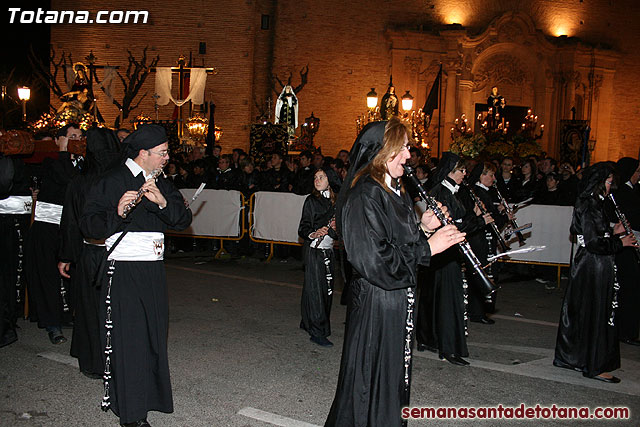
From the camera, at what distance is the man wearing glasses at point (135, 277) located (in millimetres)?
5008

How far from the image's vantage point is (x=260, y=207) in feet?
47.5

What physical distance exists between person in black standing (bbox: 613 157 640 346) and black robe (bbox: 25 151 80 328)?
6778mm

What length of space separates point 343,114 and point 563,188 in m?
16.5

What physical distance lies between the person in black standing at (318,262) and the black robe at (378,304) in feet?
11.4

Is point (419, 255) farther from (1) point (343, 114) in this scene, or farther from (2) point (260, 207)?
(1) point (343, 114)

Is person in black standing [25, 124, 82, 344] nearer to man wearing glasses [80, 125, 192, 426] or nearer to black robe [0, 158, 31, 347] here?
black robe [0, 158, 31, 347]

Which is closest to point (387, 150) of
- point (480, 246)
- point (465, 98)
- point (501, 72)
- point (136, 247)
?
point (136, 247)

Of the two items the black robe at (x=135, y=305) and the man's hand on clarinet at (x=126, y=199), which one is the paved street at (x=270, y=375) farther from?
the man's hand on clarinet at (x=126, y=199)

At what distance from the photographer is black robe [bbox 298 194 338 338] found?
786 centimetres

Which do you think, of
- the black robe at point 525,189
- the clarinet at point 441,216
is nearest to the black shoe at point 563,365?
the clarinet at point 441,216

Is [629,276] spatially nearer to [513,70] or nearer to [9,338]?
[9,338]

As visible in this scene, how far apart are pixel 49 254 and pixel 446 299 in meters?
4.72

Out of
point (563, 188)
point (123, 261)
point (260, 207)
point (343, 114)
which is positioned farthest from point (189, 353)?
point (343, 114)

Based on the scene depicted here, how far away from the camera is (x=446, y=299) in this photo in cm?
746
